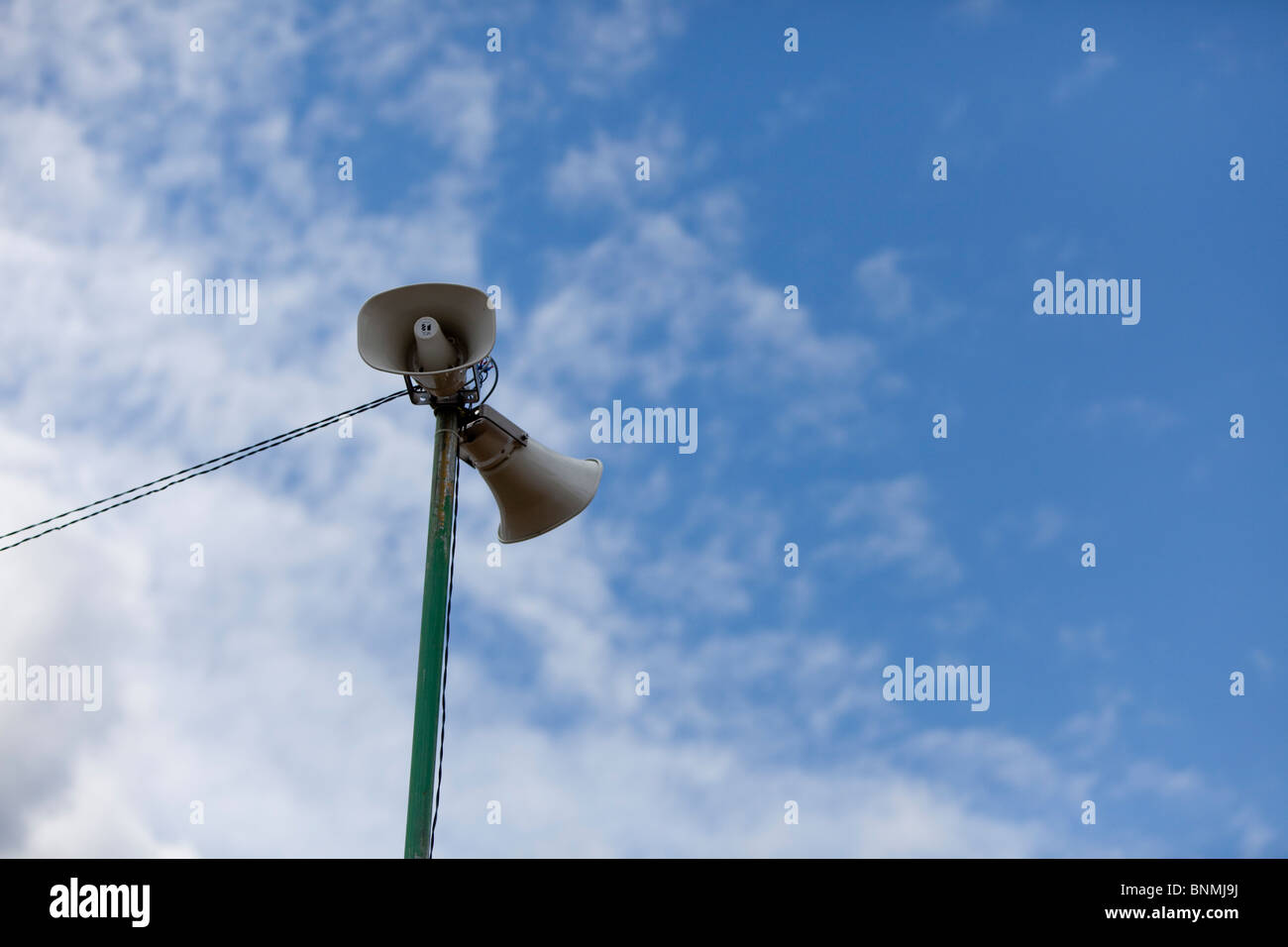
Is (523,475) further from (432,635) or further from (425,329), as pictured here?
(432,635)

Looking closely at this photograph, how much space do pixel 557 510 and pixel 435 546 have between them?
1256 millimetres

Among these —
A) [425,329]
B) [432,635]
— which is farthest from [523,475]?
[432,635]

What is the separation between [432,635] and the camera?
22.2 ft

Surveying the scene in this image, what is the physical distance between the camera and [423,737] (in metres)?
6.45

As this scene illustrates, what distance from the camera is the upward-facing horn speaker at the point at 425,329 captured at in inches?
290

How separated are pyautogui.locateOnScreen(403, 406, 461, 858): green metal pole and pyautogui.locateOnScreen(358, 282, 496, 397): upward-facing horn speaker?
338 millimetres

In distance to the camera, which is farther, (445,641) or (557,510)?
(557,510)

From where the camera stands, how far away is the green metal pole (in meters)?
6.30

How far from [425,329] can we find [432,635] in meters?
1.77

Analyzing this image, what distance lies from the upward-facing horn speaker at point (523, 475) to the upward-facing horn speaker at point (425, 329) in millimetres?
377

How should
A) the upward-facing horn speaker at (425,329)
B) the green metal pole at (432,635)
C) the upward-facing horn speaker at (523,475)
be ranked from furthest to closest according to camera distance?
the upward-facing horn speaker at (523,475) → the upward-facing horn speaker at (425,329) → the green metal pole at (432,635)
